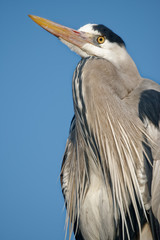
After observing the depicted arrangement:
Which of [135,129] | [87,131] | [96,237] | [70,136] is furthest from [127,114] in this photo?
[96,237]

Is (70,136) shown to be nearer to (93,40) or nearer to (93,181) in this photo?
(93,181)

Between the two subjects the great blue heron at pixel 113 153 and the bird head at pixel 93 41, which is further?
the bird head at pixel 93 41

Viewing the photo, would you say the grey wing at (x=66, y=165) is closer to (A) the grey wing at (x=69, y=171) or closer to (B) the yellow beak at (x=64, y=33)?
(A) the grey wing at (x=69, y=171)

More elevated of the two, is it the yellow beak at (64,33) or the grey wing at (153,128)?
the yellow beak at (64,33)

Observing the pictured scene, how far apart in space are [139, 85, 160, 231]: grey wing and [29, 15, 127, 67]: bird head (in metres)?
0.25

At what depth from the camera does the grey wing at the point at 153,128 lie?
157 centimetres

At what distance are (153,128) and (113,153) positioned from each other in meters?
0.23

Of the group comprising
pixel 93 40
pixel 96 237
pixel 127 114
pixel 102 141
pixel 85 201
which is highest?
pixel 93 40

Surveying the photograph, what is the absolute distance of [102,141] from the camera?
5.30 feet

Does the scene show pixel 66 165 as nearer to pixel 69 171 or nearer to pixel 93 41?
pixel 69 171

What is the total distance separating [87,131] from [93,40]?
520 millimetres

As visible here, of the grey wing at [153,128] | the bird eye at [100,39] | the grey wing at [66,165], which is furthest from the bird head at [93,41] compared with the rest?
the grey wing at [66,165]

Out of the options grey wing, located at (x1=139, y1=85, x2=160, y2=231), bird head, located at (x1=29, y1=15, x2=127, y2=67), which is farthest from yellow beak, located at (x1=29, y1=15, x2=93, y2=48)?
grey wing, located at (x1=139, y1=85, x2=160, y2=231)

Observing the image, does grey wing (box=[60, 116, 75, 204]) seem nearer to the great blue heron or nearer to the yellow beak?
the great blue heron
